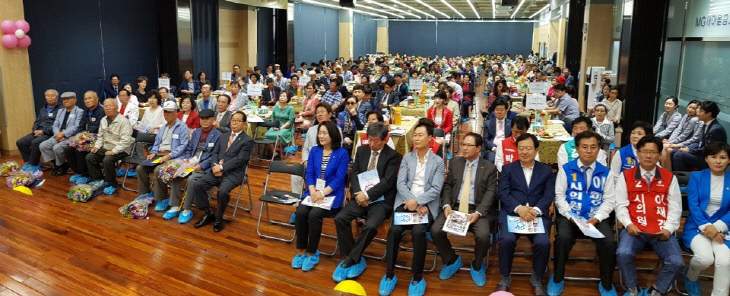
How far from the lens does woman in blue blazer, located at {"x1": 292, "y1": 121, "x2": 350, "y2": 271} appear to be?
15.8 feet

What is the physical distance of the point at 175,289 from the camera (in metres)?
4.36

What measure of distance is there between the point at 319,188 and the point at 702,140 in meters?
4.58

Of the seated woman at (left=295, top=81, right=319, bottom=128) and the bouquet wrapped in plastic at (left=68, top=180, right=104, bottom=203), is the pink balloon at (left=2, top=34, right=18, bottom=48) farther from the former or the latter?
the seated woman at (left=295, top=81, right=319, bottom=128)

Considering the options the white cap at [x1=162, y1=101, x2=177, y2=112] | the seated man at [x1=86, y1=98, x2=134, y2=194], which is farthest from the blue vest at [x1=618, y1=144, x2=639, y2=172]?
the seated man at [x1=86, y1=98, x2=134, y2=194]

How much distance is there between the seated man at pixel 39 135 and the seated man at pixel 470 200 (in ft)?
20.1

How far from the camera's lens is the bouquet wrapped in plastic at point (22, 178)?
704 centimetres

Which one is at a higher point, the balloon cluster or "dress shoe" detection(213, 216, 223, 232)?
the balloon cluster

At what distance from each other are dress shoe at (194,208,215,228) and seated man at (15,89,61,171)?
3.49 meters

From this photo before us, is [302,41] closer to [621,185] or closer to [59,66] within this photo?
[59,66]

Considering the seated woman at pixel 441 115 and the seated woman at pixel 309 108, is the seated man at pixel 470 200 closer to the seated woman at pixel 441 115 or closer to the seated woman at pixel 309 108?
the seated woman at pixel 441 115

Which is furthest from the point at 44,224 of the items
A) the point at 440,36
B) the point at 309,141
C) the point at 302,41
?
the point at 440,36

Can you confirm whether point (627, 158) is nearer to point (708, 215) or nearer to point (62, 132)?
point (708, 215)

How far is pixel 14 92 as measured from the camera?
8805 mm

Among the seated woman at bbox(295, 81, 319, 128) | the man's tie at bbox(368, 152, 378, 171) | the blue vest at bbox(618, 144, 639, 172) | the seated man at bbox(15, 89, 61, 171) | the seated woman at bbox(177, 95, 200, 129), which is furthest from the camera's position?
the seated woman at bbox(295, 81, 319, 128)
